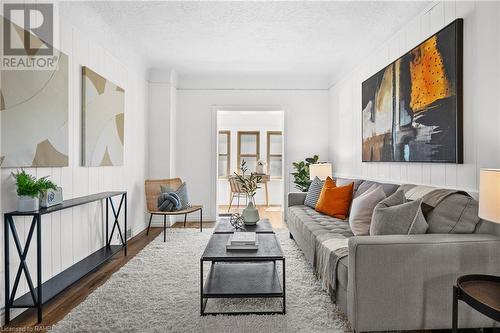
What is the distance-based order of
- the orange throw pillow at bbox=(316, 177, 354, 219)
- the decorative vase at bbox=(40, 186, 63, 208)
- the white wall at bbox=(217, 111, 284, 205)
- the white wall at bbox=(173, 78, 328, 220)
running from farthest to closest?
the white wall at bbox=(217, 111, 284, 205)
the white wall at bbox=(173, 78, 328, 220)
the orange throw pillow at bbox=(316, 177, 354, 219)
the decorative vase at bbox=(40, 186, 63, 208)

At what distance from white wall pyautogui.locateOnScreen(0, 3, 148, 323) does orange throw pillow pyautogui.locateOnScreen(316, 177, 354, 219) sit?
8.63 feet

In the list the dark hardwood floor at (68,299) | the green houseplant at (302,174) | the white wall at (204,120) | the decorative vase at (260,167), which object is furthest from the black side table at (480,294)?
the decorative vase at (260,167)

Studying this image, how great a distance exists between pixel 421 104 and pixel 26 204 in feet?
11.0

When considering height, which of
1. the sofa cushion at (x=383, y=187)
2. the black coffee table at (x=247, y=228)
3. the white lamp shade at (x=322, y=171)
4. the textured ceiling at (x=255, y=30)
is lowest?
the black coffee table at (x=247, y=228)

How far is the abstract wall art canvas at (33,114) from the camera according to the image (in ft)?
8.11

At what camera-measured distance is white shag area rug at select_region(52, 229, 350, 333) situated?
7.73ft

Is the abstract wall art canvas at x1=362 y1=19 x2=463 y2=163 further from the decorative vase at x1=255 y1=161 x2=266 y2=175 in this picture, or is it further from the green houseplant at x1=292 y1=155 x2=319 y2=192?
the decorative vase at x1=255 y1=161 x2=266 y2=175

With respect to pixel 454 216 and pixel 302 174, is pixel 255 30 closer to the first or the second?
pixel 302 174

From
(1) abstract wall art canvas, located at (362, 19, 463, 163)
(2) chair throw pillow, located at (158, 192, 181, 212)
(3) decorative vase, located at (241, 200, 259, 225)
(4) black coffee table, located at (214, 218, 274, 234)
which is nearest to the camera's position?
(1) abstract wall art canvas, located at (362, 19, 463, 163)

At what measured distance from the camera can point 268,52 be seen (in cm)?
512

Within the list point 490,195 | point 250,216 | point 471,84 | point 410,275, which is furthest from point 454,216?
point 250,216

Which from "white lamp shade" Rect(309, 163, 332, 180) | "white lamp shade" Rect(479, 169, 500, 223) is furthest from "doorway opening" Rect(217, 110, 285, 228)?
"white lamp shade" Rect(479, 169, 500, 223)

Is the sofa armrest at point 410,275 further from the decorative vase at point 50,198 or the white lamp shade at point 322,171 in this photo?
the white lamp shade at point 322,171

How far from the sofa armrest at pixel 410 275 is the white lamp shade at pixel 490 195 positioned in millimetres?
279
